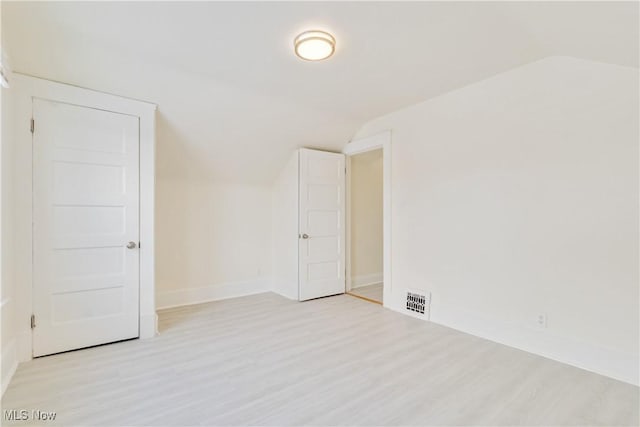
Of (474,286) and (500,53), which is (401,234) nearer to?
(474,286)

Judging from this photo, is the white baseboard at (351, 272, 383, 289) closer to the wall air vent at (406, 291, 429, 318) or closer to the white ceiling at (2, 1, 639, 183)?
the wall air vent at (406, 291, 429, 318)

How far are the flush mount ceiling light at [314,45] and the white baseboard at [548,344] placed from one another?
9.07 feet

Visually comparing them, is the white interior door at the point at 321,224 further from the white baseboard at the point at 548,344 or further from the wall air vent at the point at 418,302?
the white baseboard at the point at 548,344

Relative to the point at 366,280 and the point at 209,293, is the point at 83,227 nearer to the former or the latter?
the point at 209,293

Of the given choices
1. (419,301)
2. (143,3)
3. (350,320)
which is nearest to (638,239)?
A: (419,301)

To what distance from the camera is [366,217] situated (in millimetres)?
5367

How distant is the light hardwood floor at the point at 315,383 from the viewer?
1.86 metres

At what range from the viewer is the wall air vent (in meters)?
3.53

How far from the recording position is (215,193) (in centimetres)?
445

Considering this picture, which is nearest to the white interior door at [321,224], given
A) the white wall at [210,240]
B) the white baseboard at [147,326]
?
the white wall at [210,240]

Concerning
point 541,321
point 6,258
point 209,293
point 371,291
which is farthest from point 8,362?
point 541,321

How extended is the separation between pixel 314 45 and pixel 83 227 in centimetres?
251

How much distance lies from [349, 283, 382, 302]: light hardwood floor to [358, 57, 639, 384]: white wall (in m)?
0.93

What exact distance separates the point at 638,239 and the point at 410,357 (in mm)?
1855
